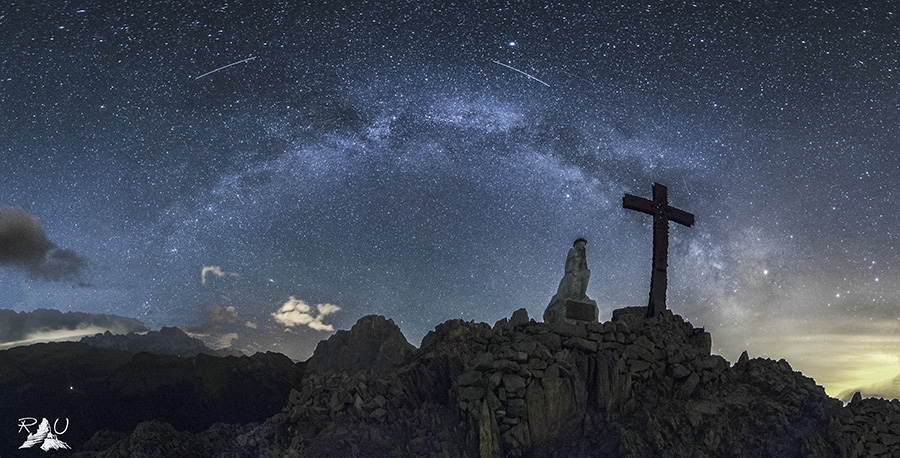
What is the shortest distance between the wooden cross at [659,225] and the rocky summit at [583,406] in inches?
48.1

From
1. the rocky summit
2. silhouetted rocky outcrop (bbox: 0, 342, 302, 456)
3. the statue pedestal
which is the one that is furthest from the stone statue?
silhouetted rocky outcrop (bbox: 0, 342, 302, 456)

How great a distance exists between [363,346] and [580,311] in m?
26.7

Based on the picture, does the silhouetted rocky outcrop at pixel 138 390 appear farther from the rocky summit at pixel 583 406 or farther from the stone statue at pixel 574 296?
the stone statue at pixel 574 296

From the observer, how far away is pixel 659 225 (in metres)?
25.9

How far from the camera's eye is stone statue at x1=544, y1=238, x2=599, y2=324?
872 inches

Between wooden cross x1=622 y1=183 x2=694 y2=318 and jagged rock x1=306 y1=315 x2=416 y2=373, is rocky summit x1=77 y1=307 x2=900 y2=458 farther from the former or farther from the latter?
jagged rock x1=306 y1=315 x2=416 y2=373

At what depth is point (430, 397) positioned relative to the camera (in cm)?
2256

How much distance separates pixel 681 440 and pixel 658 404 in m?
1.63

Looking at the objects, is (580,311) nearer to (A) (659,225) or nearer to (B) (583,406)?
(B) (583,406)

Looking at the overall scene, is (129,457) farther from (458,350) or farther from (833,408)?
(833,408)

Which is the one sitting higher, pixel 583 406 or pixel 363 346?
pixel 363 346

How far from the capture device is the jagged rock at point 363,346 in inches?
A: 1655

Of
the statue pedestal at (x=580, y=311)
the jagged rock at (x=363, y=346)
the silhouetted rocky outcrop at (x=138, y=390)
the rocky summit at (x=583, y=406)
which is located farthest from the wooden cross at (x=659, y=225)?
the silhouetted rocky outcrop at (x=138, y=390)

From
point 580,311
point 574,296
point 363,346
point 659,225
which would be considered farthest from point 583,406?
point 363,346
